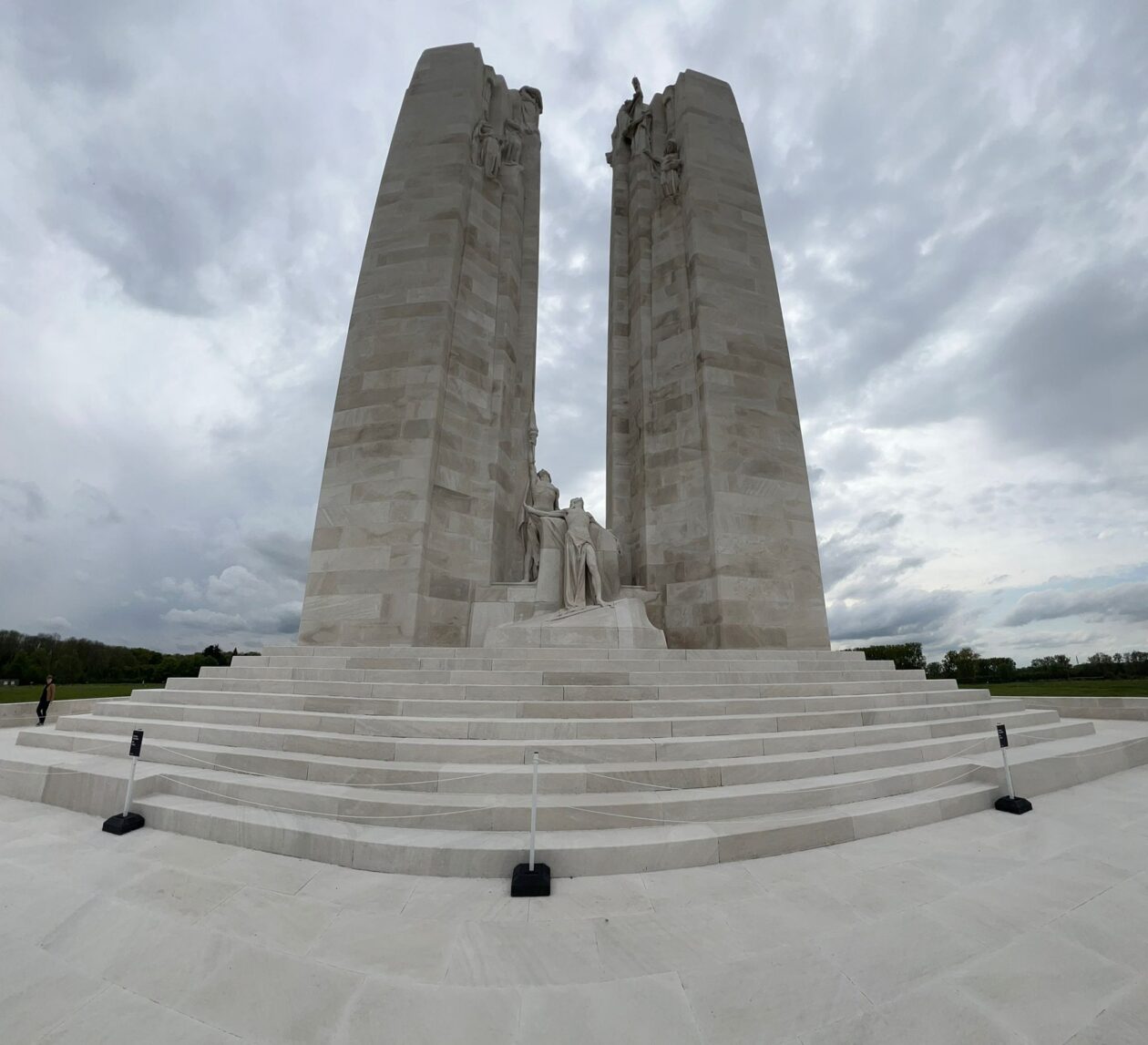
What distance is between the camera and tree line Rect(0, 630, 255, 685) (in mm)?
32347

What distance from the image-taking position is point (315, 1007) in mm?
2234

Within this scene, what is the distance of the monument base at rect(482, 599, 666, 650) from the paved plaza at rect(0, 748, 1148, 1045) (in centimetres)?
546

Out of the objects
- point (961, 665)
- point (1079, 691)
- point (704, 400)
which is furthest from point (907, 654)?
point (704, 400)

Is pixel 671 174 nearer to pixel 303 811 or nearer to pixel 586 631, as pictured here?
pixel 586 631

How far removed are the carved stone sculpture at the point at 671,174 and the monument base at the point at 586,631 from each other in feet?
46.9

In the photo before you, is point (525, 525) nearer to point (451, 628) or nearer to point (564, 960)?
point (451, 628)

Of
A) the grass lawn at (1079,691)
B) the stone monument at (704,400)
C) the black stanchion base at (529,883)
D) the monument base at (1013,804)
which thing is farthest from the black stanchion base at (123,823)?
the grass lawn at (1079,691)

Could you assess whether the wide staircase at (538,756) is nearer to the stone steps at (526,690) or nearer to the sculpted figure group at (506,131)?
the stone steps at (526,690)

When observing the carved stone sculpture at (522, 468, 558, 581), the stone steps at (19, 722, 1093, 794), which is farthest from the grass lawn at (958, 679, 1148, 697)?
the carved stone sculpture at (522, 468, 558, 581)

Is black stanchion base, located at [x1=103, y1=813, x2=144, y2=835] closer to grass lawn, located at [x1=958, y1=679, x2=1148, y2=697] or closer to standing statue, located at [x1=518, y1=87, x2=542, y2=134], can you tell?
grass lawn, located at [x1=958, y1=679, x2=1148, y2=697]

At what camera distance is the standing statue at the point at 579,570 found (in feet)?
33.2

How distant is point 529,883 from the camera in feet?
10.2

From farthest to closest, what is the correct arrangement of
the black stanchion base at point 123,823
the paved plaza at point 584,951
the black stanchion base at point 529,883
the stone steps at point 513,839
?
the black stanchion base at point 123,823
the stone steps at point 513,839
the black stanchion base at point 529,883
the paved plaza at point 584,951

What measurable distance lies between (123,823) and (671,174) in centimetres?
1991
